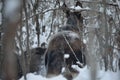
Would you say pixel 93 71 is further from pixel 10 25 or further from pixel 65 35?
pixel 65 35

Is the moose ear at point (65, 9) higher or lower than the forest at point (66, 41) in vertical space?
higher

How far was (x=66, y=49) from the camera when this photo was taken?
396cm

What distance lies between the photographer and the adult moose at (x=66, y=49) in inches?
148

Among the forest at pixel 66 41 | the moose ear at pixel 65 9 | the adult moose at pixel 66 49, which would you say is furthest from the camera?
the moose ear at pixel 65 9

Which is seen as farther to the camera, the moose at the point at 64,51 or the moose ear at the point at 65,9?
the moose ear at the point at 65,9

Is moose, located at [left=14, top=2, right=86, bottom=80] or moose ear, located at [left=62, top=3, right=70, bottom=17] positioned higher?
moose ear, located at [left=62, top=3, right=70, bottom=17]

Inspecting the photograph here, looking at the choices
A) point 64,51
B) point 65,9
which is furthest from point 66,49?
point 65,9

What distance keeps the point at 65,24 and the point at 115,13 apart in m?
0.97

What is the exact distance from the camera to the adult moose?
3754 millimetres

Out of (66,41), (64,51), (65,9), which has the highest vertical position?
(65,9)

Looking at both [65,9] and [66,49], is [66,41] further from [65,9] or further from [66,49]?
[65,9]

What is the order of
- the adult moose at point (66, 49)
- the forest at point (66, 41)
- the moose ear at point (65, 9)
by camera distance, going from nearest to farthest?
1. the forest at point (66, 41)
2. the adult moose at point (66, 49)
3. the moose ear at point (65, 9)

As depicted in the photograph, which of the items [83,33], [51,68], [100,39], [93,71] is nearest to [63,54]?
[51,68]

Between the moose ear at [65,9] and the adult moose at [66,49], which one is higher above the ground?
the moose ear at [65,9]
